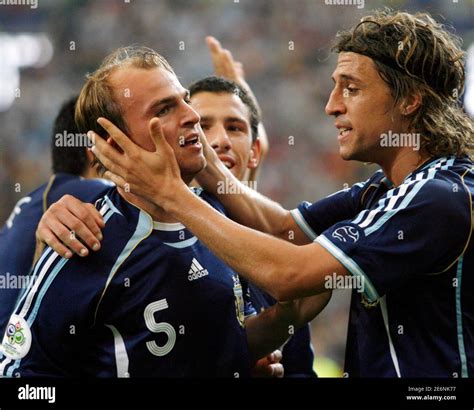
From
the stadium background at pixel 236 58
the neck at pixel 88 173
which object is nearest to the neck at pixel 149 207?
the neck at pixel 88 173

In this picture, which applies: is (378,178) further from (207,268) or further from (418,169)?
(207,268)

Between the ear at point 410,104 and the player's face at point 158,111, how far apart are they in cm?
65

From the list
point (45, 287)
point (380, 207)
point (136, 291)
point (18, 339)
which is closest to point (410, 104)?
point (380, 207)

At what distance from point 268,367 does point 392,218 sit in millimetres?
765

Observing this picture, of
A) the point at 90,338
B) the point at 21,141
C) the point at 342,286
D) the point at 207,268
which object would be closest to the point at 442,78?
the point at 342,286

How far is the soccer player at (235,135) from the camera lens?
2.97m

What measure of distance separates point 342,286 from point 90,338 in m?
0.73

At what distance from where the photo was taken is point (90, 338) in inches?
83.5

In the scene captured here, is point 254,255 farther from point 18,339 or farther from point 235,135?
point 235,135

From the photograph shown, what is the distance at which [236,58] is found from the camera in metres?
5.82

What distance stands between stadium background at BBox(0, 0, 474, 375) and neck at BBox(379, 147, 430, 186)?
298 centimetres

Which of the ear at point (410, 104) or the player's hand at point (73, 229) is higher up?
the ear at point (410, 104)

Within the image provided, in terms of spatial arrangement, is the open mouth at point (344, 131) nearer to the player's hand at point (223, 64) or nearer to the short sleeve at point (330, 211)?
the short sleeve at point (330, 211)

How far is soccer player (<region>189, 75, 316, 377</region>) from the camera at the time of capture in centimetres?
297
